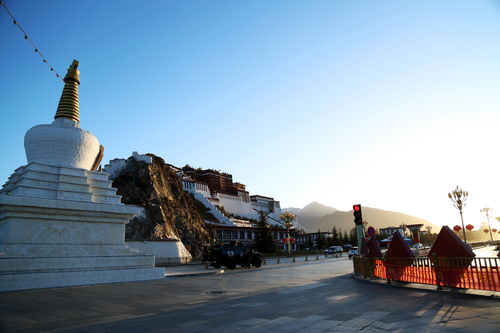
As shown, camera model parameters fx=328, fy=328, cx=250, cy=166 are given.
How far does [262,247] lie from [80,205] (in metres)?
42.0

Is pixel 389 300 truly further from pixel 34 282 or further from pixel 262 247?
pixel 262 247

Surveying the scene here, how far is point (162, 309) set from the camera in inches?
326

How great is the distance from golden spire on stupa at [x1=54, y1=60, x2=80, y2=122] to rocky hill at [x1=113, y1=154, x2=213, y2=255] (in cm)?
2156

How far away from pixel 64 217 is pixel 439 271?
54.9ft

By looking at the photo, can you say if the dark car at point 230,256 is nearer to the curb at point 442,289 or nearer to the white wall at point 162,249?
the white wall at point 162,249

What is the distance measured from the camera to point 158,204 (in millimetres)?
45469

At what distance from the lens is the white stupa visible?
14773mm

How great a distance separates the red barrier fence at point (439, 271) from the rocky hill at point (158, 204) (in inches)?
1197

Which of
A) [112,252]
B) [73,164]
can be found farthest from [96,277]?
[73,164]

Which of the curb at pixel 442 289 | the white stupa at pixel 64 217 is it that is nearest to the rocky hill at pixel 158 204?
the white stupa at pixel 64 217

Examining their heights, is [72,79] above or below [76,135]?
above

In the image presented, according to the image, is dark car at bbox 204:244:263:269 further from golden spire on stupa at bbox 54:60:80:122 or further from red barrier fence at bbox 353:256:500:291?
golden spire on stupa at bbox 54:60:80:122

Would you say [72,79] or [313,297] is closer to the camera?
[313,297]

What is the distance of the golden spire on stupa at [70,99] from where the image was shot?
65.4ft
